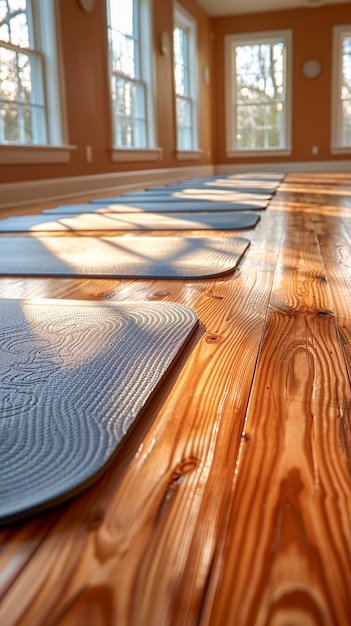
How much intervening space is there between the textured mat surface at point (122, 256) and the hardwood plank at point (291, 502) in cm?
64

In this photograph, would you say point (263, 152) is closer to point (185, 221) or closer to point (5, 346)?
point (185, 221)

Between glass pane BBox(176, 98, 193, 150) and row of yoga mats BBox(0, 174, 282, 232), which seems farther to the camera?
glass pane BBox(176, 98, 193, 150)

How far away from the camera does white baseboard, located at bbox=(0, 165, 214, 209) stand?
3.93m

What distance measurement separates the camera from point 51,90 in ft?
14.1

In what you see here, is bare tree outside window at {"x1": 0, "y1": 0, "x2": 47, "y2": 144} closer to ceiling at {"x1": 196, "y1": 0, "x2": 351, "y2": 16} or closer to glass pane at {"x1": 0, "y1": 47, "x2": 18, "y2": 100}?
glass pane at {"x1": 0, "y1": 47, "x2": 18, "y2": 100}

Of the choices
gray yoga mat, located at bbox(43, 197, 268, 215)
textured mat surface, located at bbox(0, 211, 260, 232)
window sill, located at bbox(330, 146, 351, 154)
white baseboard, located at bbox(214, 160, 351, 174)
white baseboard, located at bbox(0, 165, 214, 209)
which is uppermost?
window sill, located at bbox(330, 146, 351, 154)

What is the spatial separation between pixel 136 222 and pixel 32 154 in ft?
5.62

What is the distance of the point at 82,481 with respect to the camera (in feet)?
1.75

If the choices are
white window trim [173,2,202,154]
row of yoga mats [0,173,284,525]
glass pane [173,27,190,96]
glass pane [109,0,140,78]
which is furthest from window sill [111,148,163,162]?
row of yoga mats [0,173,284,525]

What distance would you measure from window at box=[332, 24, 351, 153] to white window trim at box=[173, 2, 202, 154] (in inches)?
83.7

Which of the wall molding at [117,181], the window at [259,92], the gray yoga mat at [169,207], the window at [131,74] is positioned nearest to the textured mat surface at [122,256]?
the gray yoga mat at [169,207]

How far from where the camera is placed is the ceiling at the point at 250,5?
7973 millimetres

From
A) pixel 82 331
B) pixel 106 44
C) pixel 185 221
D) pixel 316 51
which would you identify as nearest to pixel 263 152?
pixel 316 51

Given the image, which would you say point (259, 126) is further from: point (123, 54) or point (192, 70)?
point (123, 54)
